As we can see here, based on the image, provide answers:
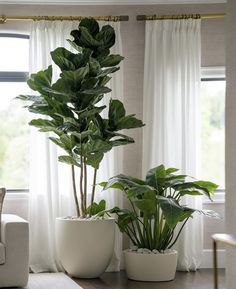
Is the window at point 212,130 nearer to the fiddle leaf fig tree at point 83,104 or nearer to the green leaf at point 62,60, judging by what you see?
the fiddle leaf fig tree at point 83,104

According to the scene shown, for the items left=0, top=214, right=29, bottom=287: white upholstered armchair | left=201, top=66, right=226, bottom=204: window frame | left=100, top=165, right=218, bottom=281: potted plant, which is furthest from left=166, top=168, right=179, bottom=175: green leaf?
left=0, top=214, right=29, bottom=287: white upholstered armchair

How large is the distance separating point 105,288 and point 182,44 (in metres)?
2.72

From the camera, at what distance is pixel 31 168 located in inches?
282

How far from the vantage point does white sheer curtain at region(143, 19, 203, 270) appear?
288 inches

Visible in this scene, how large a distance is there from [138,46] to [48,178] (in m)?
1.71

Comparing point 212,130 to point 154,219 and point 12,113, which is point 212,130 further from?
point 12,113

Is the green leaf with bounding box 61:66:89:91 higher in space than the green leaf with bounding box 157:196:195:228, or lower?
higher

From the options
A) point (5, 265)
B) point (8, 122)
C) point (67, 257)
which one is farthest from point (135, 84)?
point (5, 265)

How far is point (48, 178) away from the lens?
7.14m

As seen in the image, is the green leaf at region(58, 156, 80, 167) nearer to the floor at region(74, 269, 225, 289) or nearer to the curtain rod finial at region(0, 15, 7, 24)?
the floor at region(74, 269, 225, 289)

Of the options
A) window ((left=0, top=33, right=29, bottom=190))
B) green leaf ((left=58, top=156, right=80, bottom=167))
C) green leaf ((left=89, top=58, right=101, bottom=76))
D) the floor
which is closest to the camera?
the floor

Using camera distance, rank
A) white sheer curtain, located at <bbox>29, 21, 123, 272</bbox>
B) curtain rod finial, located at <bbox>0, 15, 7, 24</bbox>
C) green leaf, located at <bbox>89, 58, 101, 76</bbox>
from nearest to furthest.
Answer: green leaf, located at <bbox>89, 58, 101, 76</bbox>, white sheer curtain, located at <bbox>29, 21, 123, 272</bbox>, curtain rod finial, located at <bbox>0, 15, 7, 24</bbox>

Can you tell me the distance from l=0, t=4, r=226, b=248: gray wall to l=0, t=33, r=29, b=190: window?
26.2 inches

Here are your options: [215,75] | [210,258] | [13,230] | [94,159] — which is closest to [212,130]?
[215,75]
